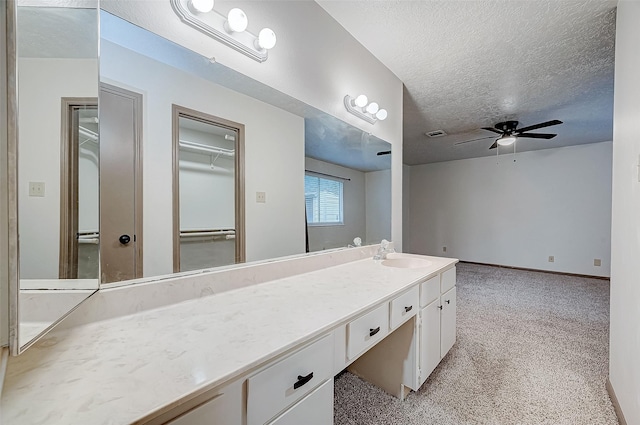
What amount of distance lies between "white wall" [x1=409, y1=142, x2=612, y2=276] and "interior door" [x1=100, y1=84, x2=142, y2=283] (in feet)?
19.6

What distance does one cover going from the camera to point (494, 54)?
197 centimetres

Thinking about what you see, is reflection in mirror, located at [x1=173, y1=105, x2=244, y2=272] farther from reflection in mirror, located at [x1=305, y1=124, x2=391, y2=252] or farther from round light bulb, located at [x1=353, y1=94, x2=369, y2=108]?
round light bulb, located at [x1=353, y1=94, x2=369, y2=108]

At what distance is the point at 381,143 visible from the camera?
224 cm

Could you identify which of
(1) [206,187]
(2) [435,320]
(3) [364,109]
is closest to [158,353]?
(1) [206,187]

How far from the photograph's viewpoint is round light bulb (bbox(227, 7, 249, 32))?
111 cm

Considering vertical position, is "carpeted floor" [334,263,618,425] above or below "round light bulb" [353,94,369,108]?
below

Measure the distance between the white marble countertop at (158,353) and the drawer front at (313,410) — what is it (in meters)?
0.19

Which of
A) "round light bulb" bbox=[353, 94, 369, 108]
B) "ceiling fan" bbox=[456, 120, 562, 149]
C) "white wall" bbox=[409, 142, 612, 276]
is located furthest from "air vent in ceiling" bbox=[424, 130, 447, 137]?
"round light bulb" bbox=[353, 94, 369, 108]

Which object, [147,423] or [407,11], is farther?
[407,11]

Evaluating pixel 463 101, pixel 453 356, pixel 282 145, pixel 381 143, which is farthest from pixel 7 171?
pixel 463 101

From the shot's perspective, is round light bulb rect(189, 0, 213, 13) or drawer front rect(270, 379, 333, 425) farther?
round light bulb rect(189, 0, 213, 13)

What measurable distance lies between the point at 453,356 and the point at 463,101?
251 cm

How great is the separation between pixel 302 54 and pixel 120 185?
3.89 ft

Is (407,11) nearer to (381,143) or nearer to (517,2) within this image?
(517,2)
